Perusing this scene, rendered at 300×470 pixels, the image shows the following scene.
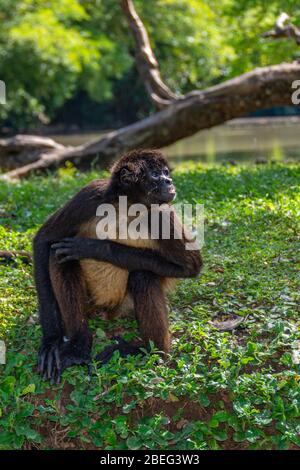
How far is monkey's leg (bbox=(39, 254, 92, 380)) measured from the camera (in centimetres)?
504

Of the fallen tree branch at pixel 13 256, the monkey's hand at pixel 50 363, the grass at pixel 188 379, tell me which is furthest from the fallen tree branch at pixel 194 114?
the monkey's hand at pixel 50 363

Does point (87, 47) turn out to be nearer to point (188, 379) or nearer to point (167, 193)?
point (167, 193)

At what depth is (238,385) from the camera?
183 inches

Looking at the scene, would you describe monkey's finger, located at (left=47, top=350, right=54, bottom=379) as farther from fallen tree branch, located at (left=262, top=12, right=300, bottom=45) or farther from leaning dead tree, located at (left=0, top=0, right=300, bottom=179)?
fallen tree branch, located at (left=262, top=12, right=300, bottom=45)

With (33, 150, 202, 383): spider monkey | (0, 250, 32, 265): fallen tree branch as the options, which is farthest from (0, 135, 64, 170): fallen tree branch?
(33, 150, 202, 383): spider monkey

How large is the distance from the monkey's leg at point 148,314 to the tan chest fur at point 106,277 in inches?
10.8

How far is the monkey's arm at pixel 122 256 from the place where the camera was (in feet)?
16.7

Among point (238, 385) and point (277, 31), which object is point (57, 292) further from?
point (277, 31)

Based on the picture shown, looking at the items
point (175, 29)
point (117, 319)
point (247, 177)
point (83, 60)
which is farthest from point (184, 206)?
point (175, 29)

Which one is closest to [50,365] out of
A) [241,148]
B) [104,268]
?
[104,268]

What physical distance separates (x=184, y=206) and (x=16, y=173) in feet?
15.6

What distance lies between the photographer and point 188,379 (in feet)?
15.4

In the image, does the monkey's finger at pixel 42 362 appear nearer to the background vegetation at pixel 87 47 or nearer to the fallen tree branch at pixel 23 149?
the fallen tree branch at pixel 23 149

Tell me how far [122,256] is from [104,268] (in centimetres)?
29
